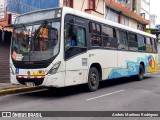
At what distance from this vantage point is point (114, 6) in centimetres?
2752

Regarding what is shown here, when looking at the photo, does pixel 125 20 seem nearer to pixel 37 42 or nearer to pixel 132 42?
pixel 132 42

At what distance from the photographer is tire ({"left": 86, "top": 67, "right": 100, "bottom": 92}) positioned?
36.4 ft

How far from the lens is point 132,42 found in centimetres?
1545

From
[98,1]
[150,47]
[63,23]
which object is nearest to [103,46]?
[63,23]

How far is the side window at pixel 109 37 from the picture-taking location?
40.8 feet

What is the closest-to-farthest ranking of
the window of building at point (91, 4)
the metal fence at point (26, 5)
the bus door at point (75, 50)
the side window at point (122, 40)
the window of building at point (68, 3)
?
1. the bus door at point (75, 50)
2. the side window at point (122, 40)
3. the metal fence at point (26, 5)
4. the window of building at point (68, 3)
5. the window of building at point (91, 4)

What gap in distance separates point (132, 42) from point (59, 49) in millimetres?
7012

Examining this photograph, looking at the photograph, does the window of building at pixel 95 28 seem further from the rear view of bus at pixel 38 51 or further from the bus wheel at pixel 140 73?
the bus wheel at pixel 140 73

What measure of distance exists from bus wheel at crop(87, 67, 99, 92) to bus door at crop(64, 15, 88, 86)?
451mm

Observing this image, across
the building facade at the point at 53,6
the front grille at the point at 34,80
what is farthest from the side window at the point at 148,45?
the front grille at the point at 34,80

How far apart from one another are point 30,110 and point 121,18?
2419 centimetres

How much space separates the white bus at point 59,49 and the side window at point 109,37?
1.7 inches

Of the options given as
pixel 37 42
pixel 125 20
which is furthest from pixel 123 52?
pixel 125 20

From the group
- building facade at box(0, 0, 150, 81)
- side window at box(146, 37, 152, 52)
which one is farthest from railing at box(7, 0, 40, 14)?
side window at box(146, 37, 152, 52)
